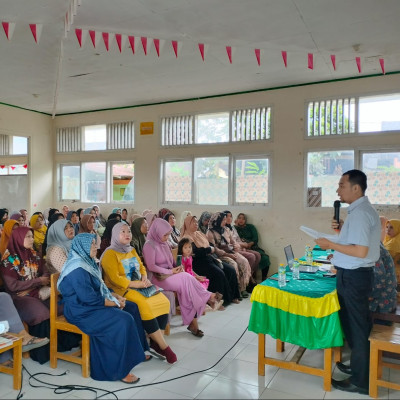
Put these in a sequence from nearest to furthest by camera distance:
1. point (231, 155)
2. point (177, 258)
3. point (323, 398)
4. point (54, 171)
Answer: point (323, 398), point (177, 258), point (231, 155), point (54, 171)

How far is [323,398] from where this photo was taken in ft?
7.96

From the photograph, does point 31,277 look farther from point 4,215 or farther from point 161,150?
point 161,150

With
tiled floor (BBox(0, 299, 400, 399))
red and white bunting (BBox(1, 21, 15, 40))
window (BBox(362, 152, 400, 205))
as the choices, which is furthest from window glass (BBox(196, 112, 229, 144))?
tiled floor (BBox(0, 299, 400, 399))

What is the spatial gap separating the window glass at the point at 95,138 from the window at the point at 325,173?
4295 mm

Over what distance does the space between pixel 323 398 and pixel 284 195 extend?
12.8 ft

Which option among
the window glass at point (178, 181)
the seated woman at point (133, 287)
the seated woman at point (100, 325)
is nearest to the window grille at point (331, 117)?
the window glass at point (178, 181)

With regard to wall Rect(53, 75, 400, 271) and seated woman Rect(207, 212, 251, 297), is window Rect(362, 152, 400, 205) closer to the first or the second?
wall Rect(53, 75, 400, 271)

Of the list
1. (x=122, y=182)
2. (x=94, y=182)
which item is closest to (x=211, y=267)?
(x=122, y=182)

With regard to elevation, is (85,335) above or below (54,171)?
below

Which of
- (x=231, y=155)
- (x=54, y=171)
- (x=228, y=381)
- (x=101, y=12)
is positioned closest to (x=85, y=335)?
(x=228, y=381)

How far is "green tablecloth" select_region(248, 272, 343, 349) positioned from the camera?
247 centimetres

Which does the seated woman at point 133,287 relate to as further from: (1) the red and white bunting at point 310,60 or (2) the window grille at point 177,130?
(2) the window grille at point 177,130

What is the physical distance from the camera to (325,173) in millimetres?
5773

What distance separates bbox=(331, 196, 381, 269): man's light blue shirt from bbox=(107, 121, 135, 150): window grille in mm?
5576
